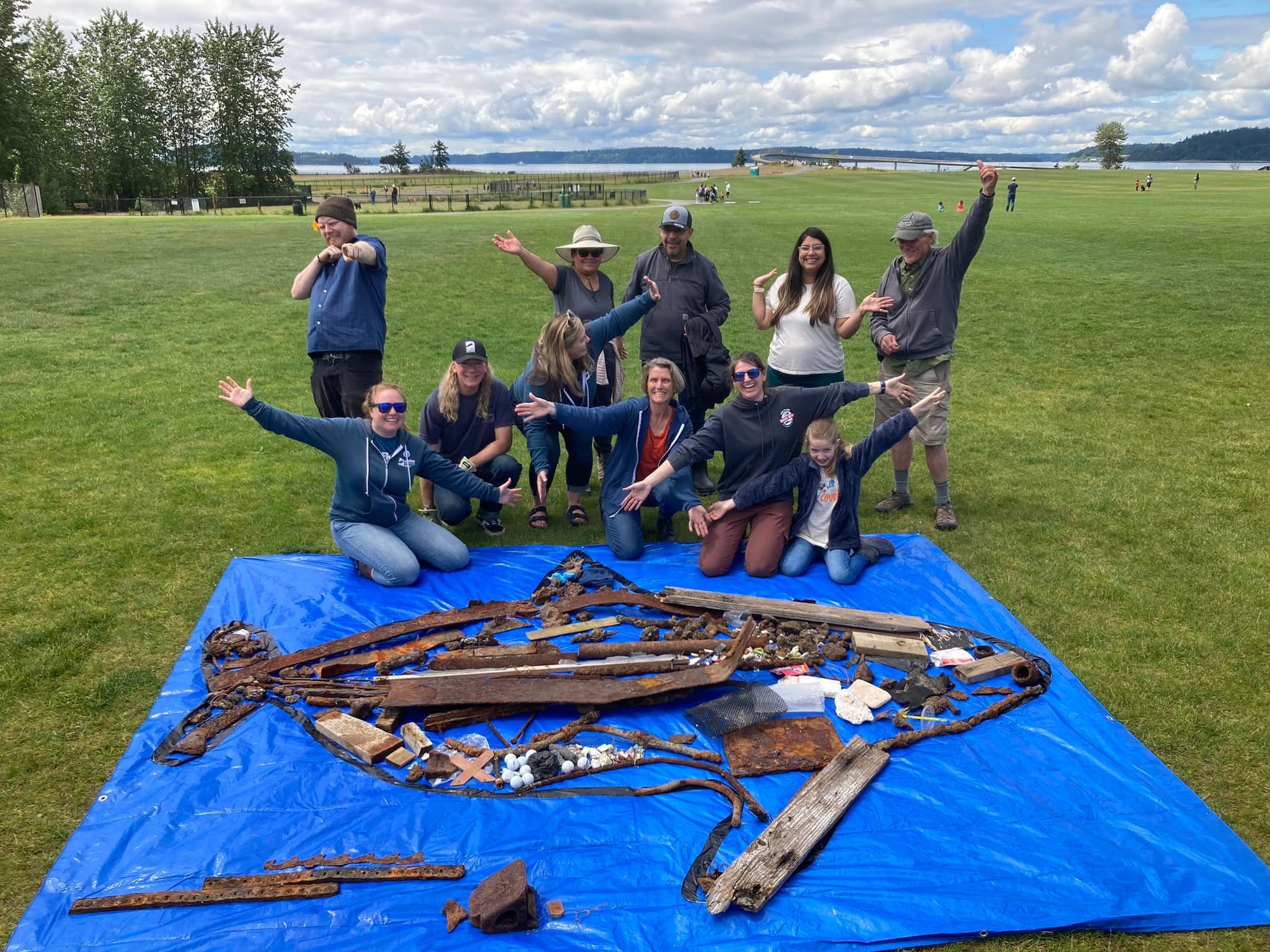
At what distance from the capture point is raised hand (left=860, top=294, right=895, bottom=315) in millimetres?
7199

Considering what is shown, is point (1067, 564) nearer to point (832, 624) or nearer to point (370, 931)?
point (832, 624)

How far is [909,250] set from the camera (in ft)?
23.9

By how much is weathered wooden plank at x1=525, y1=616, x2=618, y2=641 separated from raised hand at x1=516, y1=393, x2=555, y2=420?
1681 mm

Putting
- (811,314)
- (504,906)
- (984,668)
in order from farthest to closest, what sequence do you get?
1. (811,314)
2. (984,668)
3. (504,906)

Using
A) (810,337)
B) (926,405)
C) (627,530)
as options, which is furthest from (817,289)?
(627,530)

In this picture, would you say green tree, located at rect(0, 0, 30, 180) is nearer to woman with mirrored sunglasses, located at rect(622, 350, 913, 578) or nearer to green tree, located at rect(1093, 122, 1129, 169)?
woman with mirrored sunglasses, located at rect(622, 350, 913, 578)

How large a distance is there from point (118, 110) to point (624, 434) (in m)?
71.8

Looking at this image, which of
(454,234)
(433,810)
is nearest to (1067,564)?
(433,810)

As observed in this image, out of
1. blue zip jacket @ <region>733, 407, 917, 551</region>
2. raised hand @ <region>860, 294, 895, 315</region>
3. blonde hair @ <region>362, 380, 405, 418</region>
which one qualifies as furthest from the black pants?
raised hand @ <region>860, 294, 895, 315</region>

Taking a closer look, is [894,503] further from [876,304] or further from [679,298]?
[679,298]

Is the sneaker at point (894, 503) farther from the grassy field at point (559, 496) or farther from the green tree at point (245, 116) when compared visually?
the green tree at point (245, 116)

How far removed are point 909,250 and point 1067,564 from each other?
3.04m

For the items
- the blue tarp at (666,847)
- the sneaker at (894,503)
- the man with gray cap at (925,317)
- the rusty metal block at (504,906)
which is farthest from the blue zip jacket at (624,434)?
the rusty metal block at (504,906)

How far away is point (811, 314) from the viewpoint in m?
7.25
